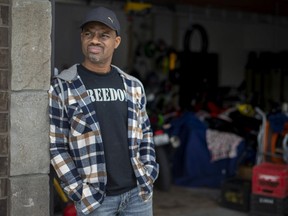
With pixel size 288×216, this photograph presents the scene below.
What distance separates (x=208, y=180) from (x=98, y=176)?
443cm

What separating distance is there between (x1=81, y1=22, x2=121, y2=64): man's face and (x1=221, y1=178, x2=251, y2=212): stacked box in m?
3.34

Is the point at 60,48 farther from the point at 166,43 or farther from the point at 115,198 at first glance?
the point at 115,198

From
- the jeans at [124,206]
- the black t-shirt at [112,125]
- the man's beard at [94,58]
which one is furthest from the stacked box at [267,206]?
the man's beard at [94,58]

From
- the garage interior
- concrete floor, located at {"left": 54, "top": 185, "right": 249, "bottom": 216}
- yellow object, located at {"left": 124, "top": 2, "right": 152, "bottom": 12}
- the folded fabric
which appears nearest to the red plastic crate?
the garage interior

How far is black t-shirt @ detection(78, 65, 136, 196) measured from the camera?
103 inches

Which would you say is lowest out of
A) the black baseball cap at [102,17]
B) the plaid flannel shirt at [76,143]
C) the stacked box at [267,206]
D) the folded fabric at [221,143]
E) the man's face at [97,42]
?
the stacked box at [267,206]

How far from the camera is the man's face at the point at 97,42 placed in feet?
8.66

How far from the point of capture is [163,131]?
6.59 metres

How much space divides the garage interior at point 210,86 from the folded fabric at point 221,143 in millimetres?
13

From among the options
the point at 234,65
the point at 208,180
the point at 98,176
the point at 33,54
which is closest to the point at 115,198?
the point at 98,176

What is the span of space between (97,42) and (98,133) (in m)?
0.46

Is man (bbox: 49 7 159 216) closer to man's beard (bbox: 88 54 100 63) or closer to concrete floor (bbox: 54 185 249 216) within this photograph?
→ man's beard (bbox: 88 54 100 63)

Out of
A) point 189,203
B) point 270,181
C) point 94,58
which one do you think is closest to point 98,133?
point 94,58

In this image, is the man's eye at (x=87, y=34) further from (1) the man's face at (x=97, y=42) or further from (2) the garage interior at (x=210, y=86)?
(2) the garage interior at (x=210, y=86)
